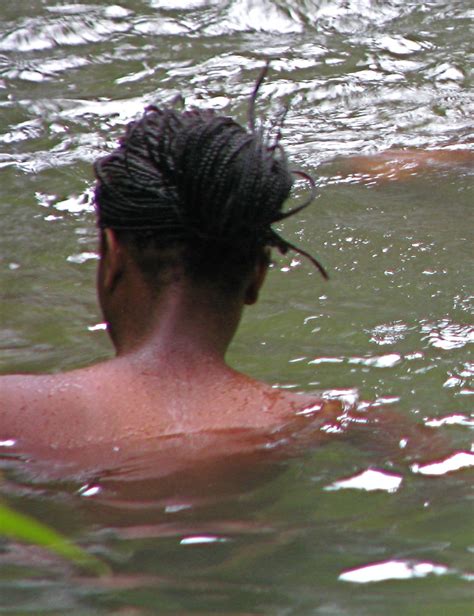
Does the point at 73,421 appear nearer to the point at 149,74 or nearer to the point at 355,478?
the point at 355,478

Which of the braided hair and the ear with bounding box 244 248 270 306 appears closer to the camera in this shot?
the braided hair

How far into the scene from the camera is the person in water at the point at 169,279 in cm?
280

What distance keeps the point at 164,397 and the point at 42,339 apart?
1.51 meters

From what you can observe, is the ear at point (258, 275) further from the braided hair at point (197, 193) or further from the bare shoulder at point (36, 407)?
the bare shoulder at point (36, 407)

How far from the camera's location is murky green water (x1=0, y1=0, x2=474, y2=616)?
92.0 inches

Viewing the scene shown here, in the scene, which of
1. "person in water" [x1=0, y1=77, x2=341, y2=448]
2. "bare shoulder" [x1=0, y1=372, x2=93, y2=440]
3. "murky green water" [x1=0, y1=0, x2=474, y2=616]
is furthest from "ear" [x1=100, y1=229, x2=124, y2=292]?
"murky green water" [x1=0, y1=0, x2=474, y2=616]

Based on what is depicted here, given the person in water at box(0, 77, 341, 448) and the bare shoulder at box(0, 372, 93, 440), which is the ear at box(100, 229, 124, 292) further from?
the bare shoulder at box(0, 372, 93, 440)

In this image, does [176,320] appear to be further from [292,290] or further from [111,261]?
[292,290]

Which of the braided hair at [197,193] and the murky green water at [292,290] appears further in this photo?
the braided hair at [197,193]

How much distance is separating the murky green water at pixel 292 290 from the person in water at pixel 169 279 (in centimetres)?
17

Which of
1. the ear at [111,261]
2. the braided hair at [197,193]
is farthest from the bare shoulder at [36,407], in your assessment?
the braided hair at [197,193]

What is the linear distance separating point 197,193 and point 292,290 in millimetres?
1968

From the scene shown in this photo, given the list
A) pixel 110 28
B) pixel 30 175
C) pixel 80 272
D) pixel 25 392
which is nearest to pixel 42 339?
pixel 80 272

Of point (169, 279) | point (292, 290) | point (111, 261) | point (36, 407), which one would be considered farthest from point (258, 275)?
point (292, 290)
